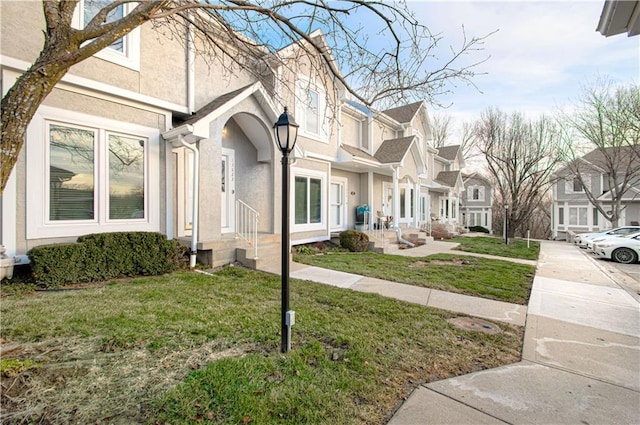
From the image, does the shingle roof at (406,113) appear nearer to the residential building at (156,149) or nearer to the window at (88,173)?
the residential building at (156,149)

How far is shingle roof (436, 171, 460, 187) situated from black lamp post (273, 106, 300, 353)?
82.1 feet

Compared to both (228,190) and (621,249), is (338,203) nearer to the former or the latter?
(228,190)

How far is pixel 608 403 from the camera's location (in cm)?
282

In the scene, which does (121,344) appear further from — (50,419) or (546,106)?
(546,106)

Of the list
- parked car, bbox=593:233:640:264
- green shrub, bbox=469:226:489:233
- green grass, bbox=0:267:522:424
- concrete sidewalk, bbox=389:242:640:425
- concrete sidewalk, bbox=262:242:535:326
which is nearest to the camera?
green grass, bbox=0:267:522:424

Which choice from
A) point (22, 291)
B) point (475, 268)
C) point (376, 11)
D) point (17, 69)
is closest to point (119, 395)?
point (22, 291)

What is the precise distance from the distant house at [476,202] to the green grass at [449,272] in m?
30.9

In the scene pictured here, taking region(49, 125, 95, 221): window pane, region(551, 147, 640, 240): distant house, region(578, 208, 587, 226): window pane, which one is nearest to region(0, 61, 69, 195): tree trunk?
region(49, 125, 95, 221): window pane

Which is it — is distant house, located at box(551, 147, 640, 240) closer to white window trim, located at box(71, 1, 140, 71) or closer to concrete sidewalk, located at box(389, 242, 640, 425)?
concrete sidewalk, located at box(389, 242, 640, 425)

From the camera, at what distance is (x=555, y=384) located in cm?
311

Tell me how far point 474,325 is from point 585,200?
34354 mm

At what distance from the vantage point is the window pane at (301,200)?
11.3 metres

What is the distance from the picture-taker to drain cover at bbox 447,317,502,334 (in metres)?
4.54

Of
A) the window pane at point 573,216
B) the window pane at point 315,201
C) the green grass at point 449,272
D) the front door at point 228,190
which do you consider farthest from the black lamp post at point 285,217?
the window pane at point 573,216
